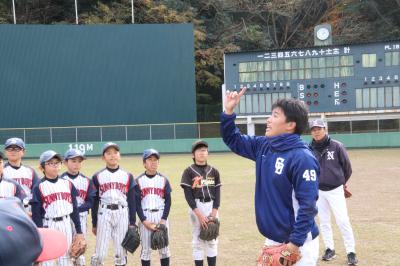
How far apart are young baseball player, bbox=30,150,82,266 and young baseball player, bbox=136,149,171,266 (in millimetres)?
890

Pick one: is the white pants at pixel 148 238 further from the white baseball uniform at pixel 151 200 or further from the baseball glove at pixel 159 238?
the baseball glove at pixel 159 238

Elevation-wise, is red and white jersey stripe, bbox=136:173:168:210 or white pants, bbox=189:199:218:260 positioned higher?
red and white jersey stripe, bbox=136:173:168:210

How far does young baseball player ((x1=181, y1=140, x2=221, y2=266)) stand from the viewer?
6379mm

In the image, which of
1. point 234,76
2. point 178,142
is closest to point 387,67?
point 234,76

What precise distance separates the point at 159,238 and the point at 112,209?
0.69 meters

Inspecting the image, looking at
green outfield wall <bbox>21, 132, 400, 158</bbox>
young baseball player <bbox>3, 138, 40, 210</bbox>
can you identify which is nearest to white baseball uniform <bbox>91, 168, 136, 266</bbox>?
young baseball player <bbox>3, 138, 40, 210</bbox>

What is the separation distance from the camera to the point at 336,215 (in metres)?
6.77

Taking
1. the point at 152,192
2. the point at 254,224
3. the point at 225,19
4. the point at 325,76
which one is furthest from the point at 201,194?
the point at 225,19

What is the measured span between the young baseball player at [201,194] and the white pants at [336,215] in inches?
60.4

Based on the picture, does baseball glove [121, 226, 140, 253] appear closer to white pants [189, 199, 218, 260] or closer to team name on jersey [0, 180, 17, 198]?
white pants [189, 199, 218, 260]

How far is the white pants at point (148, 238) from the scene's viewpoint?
6262mm

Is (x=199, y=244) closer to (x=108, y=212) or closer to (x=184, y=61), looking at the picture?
(x=108, y=212)

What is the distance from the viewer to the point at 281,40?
43.6 metres

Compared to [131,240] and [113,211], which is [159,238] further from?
[113,211]
